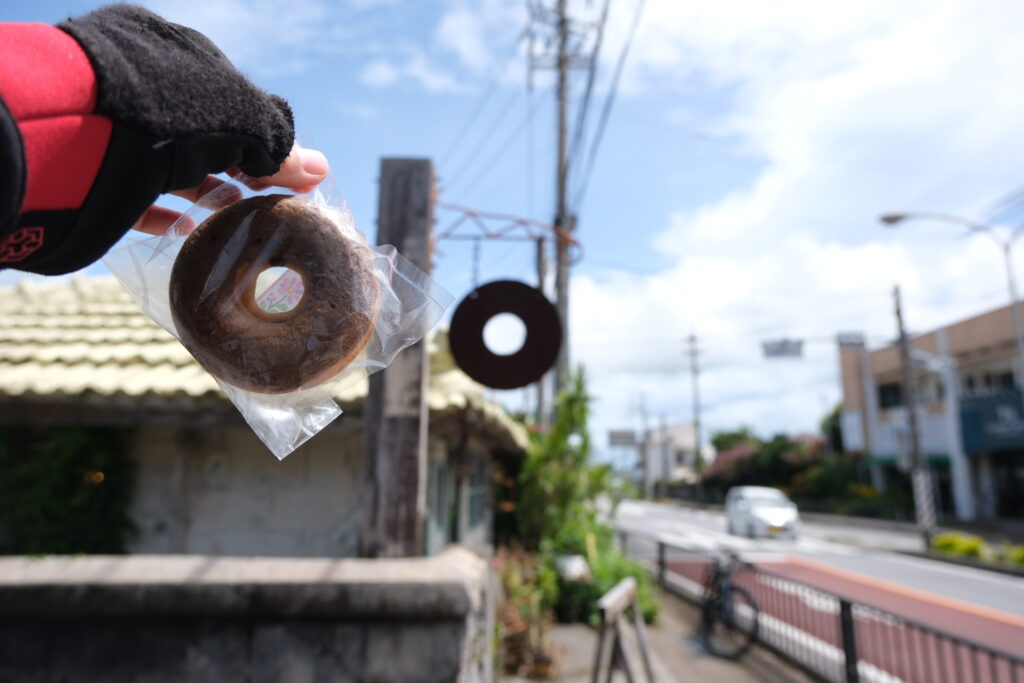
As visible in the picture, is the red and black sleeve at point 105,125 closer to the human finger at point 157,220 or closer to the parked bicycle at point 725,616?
the human finger at point 157,220

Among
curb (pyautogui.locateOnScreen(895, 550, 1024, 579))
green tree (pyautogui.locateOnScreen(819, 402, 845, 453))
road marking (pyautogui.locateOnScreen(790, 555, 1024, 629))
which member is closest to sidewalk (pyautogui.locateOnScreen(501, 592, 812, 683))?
road marking (pyautogui.locateOnScreen(790, 555, 1024, 629))

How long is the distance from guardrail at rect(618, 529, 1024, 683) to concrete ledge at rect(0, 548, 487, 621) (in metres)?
3.97

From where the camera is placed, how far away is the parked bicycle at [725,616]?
841cm

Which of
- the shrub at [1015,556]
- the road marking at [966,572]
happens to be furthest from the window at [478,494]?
the shrub at [1015,556]

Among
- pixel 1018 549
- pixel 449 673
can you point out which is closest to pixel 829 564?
pixel 1018 549

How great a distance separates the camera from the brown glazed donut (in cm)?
105

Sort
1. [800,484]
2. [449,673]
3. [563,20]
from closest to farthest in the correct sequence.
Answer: [449,673] < [563,20] < [800,484]

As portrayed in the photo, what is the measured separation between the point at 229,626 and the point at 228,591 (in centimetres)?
18

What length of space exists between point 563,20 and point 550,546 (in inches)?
414

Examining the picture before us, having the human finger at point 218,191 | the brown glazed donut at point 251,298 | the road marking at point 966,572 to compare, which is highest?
the human finger at point 218,191

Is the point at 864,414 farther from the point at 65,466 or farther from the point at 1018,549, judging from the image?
the point at 65,466

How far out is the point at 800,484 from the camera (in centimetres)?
3953

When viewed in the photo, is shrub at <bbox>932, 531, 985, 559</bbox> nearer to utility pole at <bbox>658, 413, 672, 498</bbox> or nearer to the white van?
the white van

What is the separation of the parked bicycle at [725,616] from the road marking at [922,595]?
5.18m
